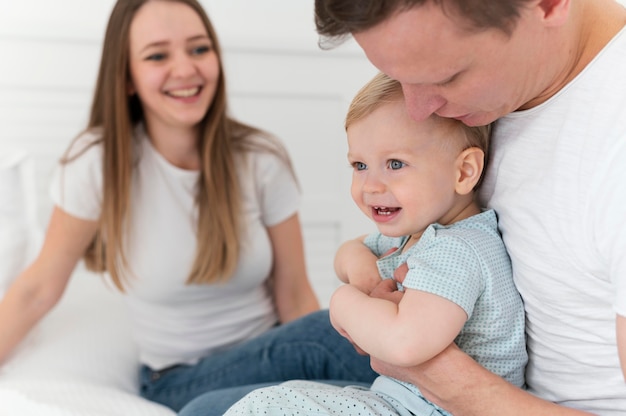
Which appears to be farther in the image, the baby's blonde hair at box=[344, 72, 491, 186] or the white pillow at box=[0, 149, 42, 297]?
the white pillow at box=[0, 149, 42, 297]

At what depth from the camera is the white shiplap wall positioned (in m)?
2.33

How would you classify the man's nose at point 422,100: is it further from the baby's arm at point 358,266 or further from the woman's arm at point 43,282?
the woman's arm at point 43,282

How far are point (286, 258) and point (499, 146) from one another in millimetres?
918

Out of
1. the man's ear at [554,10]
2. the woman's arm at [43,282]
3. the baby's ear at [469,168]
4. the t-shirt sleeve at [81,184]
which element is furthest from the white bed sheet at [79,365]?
the man's ear at [554,10]

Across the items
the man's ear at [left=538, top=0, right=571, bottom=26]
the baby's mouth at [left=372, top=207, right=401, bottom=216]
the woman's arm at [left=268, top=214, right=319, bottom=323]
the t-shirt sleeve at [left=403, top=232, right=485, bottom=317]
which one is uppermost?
the man's ear at [left=538, top=0, right=571, bottom=26]

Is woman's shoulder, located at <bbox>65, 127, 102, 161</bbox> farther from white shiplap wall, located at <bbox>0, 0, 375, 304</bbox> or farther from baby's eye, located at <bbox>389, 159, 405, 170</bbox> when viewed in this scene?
baby's eye, located at <bbox>389, 159, 405, 170</bbox>

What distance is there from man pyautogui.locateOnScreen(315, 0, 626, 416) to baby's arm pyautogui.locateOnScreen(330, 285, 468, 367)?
0.18ft

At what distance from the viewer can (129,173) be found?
68.9 inches

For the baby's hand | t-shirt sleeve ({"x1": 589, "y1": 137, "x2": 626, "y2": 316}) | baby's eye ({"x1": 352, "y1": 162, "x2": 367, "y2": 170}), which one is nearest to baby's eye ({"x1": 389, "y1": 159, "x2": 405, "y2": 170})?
baby's eye ({"x1": 352, "y1": 162, "x2": 367, "y2": 170})

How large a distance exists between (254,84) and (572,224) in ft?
5.40

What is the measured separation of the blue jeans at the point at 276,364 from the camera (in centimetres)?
156

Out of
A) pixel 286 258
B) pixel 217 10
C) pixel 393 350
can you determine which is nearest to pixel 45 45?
pixel 217 10

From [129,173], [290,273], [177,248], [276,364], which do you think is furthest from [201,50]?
[276,364]

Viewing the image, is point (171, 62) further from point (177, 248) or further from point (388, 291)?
point (388, 291)
